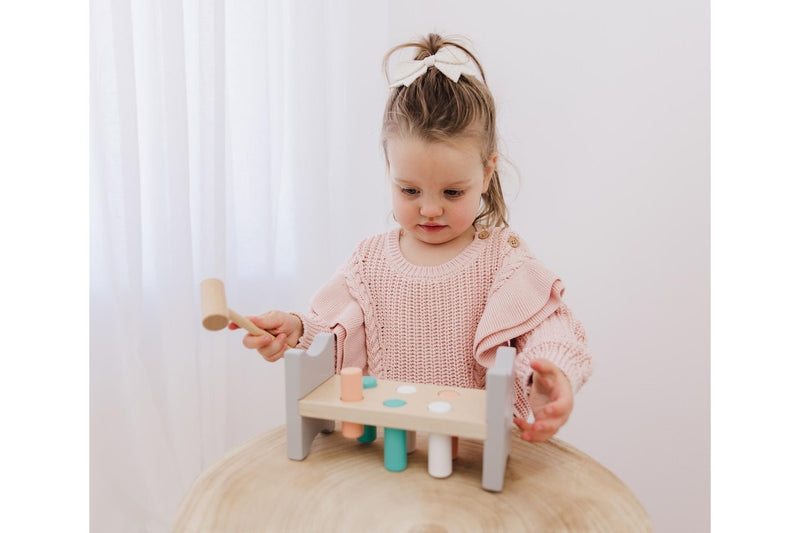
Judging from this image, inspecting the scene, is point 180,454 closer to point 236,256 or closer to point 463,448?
point 236,256

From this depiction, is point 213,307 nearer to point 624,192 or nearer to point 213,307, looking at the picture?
point 213,307

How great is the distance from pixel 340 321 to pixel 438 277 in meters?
0.15

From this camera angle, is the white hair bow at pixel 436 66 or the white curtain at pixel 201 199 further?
the white curtain at pixel 201 199

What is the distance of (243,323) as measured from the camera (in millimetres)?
674

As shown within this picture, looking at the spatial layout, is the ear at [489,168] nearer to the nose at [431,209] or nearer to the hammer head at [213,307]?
the nose at [431,209]

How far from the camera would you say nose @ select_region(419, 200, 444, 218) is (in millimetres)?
791

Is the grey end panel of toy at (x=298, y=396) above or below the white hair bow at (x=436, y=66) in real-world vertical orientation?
below

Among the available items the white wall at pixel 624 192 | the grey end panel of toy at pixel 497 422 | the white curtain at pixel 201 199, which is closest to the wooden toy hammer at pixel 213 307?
the grey end panel of toy at pixel 497 422

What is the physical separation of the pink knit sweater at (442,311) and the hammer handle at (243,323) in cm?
9

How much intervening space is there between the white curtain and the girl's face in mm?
549

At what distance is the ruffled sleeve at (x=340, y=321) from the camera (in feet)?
2.74

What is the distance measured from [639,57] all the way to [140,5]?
0.98 m

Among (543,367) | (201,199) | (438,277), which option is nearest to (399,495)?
(543,367)

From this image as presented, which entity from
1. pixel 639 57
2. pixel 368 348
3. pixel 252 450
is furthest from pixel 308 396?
pixel 639 57
